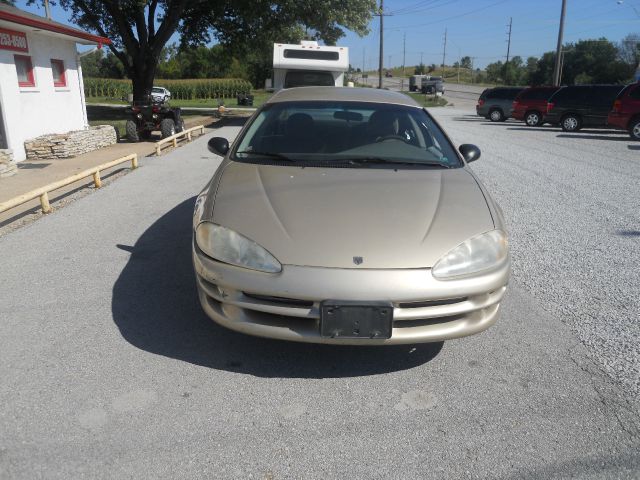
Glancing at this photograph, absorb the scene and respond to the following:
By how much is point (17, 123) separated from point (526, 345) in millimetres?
11448

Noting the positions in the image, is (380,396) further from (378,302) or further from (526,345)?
(526,345)

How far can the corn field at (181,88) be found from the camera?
51594 millimetres

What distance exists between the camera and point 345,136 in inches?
164

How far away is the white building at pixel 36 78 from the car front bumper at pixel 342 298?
→ 9171 millimetres

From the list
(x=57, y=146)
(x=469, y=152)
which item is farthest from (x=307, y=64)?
(x=469, y=152)

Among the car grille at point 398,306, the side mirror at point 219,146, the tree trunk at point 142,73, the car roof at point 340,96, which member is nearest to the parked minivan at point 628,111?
the car roof at point 340,96

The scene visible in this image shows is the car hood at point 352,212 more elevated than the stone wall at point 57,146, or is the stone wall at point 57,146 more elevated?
the car hood at point 352,212

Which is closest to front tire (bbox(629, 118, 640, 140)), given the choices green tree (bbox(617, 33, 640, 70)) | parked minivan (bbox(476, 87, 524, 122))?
parked minivan (bbox(476, 87, 524, 122))

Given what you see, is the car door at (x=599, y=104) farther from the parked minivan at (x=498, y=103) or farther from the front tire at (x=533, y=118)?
the parked minivan at (x=498, y=103)

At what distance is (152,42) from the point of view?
22125mm

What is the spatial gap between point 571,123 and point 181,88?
41.4 m

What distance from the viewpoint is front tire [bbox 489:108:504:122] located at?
24684 mm

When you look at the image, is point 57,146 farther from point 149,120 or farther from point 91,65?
point 91,65

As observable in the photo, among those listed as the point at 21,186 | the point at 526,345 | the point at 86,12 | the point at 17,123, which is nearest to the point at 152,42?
the point at 86,12
